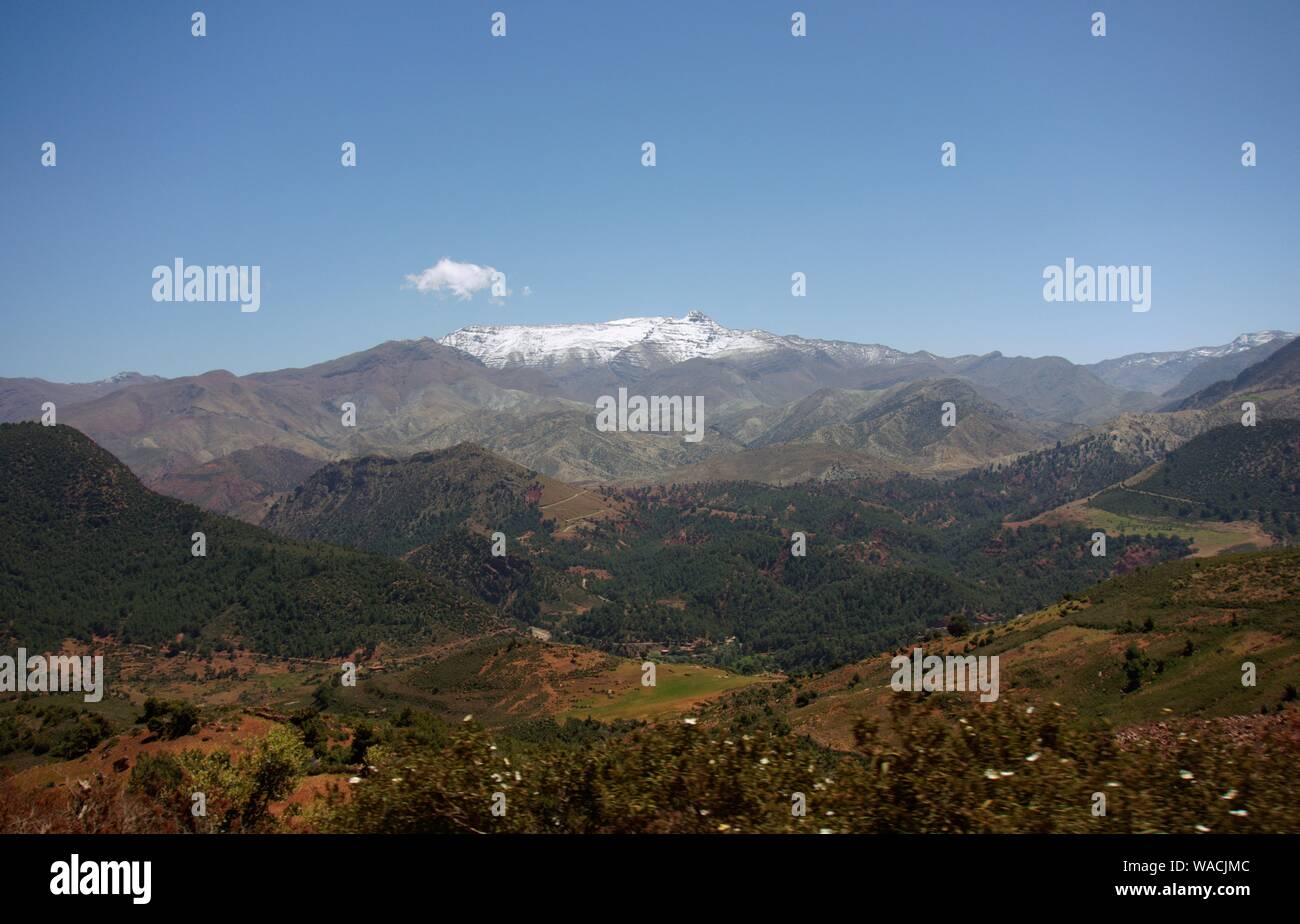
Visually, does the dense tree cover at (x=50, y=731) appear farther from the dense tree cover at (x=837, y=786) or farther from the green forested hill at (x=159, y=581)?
the green forested hill at (x=159, y=581)

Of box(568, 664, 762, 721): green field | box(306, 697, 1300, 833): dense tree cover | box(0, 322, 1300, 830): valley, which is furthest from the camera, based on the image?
box(568, 664, 762, 721): green field

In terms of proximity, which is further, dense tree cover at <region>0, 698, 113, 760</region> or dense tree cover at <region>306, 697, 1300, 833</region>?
dense tree cover at <region>0, 698, 113, 760</region>

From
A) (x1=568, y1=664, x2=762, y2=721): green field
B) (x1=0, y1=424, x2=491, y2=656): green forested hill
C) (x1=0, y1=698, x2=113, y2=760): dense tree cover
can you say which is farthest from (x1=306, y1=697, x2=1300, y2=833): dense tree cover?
(x1=0, y1=424, x2=491, y2=656): green forested hill

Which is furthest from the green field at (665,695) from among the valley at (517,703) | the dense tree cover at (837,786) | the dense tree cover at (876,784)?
the dense tree cover at (876,784)

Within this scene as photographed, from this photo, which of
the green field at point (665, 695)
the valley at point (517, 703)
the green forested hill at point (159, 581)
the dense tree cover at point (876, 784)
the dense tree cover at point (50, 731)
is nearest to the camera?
the dense tree cover at point (876, 784)

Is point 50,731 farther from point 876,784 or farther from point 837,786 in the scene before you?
point 876,784

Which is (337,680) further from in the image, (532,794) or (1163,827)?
(1163,827)

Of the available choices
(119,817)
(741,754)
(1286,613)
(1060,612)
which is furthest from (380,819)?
(1060,612)

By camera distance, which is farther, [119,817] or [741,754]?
[119,817]

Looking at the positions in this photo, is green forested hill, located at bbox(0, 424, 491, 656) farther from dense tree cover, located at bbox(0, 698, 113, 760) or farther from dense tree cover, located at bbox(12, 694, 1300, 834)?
dense tree cover, located at bbox(12, 694, 1300, 834)
